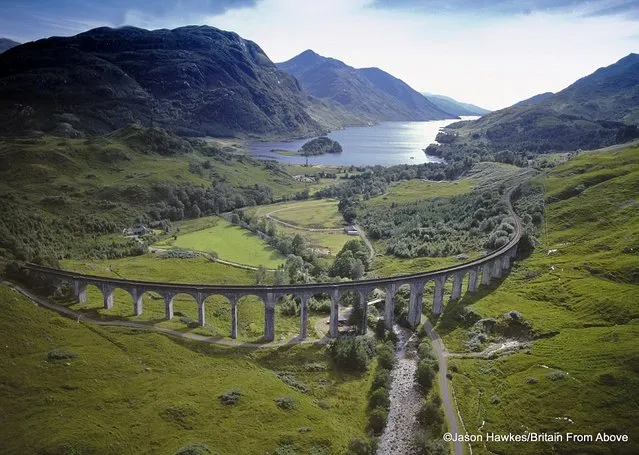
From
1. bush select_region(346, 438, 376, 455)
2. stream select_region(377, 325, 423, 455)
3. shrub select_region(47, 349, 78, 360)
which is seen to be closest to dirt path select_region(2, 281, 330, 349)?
shrub select_region(47, 349, 78, 360)

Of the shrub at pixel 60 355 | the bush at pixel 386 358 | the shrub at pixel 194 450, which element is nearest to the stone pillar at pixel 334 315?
the bush at pixel 386 358

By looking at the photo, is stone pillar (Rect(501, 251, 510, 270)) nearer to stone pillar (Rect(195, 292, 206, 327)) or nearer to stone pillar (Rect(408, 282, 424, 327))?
stone pillar (Rect(408, 282, 424, 327))

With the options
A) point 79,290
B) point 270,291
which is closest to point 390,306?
point 270,291

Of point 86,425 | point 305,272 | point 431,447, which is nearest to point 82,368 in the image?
point 86,425

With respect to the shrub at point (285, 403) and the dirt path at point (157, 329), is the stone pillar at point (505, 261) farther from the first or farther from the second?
the shrub at point (285, 403)

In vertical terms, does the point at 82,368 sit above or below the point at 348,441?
above

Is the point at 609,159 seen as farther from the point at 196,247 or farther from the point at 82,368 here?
the point at 82,368
